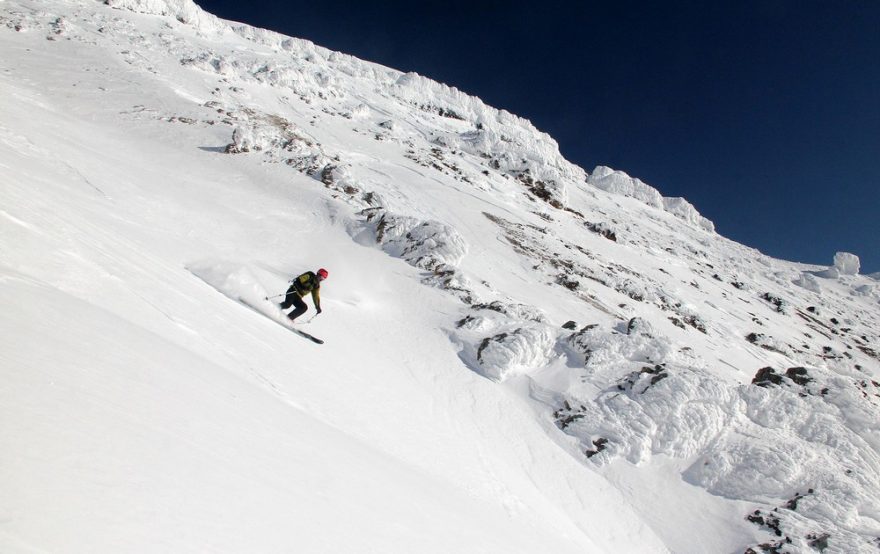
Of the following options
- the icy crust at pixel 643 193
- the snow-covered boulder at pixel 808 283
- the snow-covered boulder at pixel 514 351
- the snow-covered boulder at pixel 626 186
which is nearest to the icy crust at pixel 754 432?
the snow-covered boulder at pixel 514 351

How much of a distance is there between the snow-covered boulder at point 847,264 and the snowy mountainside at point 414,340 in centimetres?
8940

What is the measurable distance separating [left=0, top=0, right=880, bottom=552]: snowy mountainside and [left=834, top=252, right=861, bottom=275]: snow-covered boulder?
89.4m

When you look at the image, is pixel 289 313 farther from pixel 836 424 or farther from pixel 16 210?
pixel 836 424

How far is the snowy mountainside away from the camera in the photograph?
607cm

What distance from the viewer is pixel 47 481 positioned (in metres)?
2.18

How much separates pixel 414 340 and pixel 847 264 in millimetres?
133862

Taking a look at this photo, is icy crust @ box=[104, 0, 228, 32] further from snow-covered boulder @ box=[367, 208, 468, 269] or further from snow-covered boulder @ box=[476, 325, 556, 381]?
snow-covered boulder @ box=[476, 325, 556, 381]

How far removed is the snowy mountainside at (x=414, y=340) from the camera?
6074 millimetres

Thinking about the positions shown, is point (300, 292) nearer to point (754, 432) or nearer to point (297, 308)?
point (297, 308)

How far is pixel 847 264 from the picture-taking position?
106375 mm

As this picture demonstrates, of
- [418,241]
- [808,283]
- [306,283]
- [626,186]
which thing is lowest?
[306,283]

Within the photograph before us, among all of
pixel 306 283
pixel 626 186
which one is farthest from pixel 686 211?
pixel 306 283

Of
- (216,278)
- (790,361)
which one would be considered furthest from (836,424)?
(790,361)

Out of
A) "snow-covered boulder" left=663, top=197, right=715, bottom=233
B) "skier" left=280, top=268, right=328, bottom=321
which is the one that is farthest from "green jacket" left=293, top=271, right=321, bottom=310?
"snow-covered boulder" left=663, top=197, right=715, bottom=233
